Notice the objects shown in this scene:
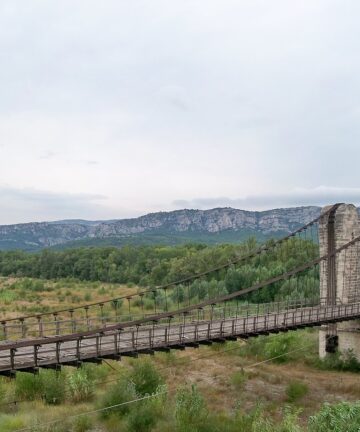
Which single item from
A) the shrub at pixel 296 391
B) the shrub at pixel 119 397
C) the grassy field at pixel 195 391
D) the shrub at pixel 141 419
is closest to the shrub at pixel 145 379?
the grassy field at pixel 195 391

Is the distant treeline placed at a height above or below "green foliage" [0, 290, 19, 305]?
→ above

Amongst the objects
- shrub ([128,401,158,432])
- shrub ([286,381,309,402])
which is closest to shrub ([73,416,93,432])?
shrub ([128,401,158,432])

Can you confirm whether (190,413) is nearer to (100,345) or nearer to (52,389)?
(100,345)

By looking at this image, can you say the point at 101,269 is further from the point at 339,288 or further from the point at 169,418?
the point at 169,418

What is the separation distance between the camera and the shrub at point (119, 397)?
16.7m

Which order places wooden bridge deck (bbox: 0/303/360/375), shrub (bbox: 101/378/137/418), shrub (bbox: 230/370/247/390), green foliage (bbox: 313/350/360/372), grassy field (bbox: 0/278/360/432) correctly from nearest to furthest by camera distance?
1. wooden bridge deck (bbox: 0/303/360/375)
2. grassy field (bbox: 0/278/360/432)
3. shrub (bbox: 101/378/137/418)
4. shrub (bbox: 230/370/247/390)
5. green foliage (bbox: 313/350/360/372)

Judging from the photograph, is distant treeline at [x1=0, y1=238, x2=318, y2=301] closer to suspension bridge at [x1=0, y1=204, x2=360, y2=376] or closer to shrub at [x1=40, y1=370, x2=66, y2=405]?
suspension bridge at [x1=0, y1=204, x2=360, y2=376]

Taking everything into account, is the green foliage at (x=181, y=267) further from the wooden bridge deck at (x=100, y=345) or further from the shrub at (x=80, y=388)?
the shrub at (x=80, y=388)

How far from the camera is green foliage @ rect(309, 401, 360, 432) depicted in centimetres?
1192

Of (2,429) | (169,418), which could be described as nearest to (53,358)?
(2,429)

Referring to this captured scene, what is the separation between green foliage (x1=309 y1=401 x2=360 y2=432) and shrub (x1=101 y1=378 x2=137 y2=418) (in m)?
6.61

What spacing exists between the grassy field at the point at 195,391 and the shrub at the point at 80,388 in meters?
0.04

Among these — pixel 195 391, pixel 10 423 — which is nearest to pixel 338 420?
pixel 195 391

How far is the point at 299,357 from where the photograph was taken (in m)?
26.1
